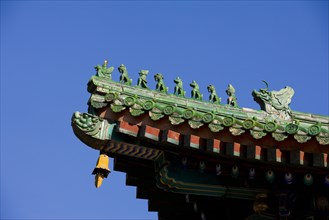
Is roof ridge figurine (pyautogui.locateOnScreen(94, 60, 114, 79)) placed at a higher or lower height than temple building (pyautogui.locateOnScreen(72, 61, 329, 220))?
higher

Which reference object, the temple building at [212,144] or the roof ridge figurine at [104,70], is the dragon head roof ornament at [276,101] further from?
the roof ridge figurine at [104,70]

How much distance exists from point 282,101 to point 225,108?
109 cm

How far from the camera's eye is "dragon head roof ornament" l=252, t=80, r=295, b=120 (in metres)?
11.4

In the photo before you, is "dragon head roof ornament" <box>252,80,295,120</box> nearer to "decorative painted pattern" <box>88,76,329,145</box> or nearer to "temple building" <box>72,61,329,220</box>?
"temple building" <box>72,61,329,220</box>

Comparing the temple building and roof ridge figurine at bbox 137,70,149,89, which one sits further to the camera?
roof ridge figurine at bbox 137,70,149,89

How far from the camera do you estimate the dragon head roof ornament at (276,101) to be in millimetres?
11414

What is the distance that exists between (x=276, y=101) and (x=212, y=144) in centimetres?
169

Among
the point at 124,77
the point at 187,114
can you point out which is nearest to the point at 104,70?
the point at 124,77

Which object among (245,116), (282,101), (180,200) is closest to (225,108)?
(245,116)

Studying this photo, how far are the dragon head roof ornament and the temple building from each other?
0.02 metres

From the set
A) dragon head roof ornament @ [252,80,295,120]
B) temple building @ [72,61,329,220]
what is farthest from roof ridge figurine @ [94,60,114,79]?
dragon head roof ornament @ [252,80,295,120]

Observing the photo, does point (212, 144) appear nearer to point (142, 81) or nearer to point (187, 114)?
point (187, 114)

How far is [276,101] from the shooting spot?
11.6 meters

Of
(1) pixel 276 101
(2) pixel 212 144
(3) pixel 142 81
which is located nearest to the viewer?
(2) pixel 212 144
